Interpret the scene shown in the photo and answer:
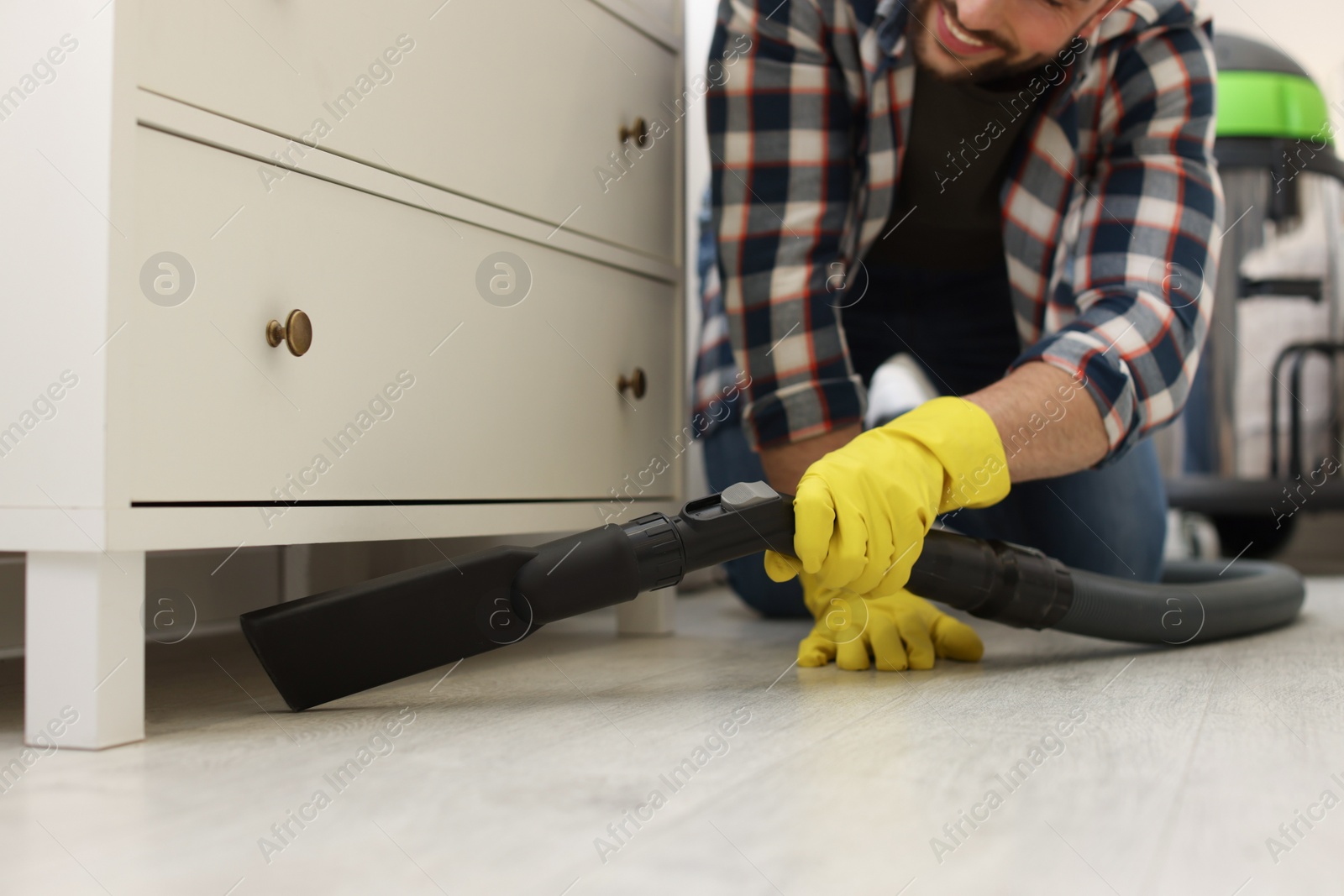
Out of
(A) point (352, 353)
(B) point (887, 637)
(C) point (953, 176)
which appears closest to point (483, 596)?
(A) point (352, 353)

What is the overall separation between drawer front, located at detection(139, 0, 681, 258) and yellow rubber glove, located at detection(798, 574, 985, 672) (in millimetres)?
415

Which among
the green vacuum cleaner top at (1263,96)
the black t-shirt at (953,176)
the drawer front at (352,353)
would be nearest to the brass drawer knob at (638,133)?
the drawer front at (352,353)

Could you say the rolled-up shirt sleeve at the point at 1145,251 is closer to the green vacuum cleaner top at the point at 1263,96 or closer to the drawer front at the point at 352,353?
the drawer front at the point at 352,353

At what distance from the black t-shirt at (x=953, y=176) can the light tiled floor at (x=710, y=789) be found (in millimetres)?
508

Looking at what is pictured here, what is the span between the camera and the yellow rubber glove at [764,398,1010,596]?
658 mm

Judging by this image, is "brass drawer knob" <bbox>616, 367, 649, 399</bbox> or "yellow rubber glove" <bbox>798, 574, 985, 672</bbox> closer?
"yellow rubber glove" <bbox>798, 574, 985, 672</bbox>

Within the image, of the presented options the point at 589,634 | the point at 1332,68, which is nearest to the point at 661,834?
the point at 589,634

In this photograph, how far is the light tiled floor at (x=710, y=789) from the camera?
372 millimetres

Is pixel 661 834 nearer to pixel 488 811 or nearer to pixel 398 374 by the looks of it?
pixel 488 811

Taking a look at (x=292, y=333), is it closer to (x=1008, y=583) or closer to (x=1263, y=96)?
(x=1008, y=583)

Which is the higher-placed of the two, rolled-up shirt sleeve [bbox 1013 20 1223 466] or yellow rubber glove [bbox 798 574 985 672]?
rolled-up shirt sleeve [bbox 1013 20 1223 466]

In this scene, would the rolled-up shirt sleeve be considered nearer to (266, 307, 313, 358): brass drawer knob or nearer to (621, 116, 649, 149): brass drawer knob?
(621, 116, 649, 149): brass drawer knob

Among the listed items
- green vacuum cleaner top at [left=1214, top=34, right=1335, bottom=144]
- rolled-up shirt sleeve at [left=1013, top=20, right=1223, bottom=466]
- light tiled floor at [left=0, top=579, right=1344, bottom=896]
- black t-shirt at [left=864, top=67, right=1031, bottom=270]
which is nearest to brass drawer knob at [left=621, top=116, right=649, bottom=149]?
black t-shirt at [left=864, top=67, right=1031, bottom=270]

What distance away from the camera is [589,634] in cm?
109
